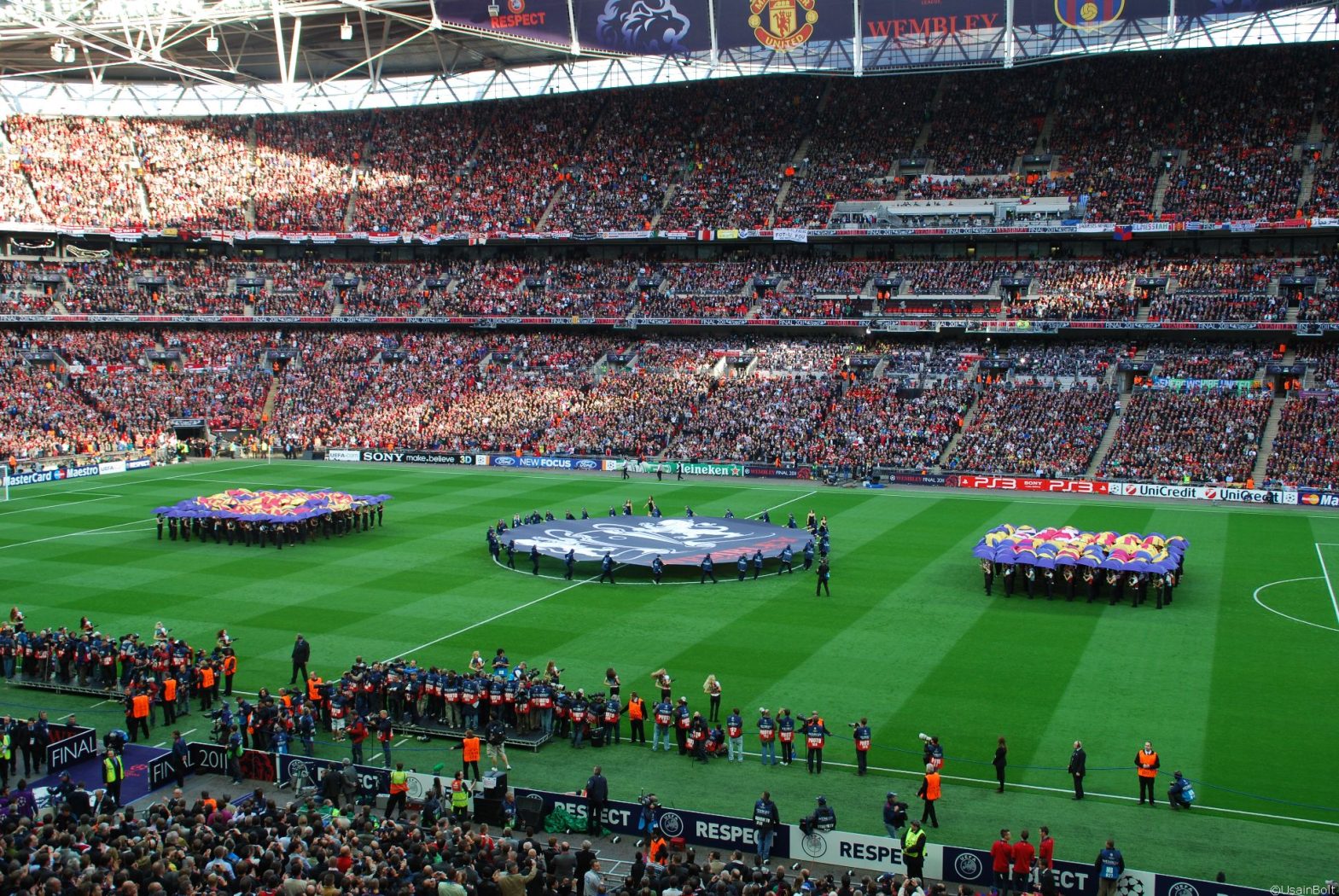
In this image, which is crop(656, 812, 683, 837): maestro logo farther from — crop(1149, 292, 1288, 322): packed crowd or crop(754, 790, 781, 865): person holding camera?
crop(1149, 292, 1288, 322): packed crowd

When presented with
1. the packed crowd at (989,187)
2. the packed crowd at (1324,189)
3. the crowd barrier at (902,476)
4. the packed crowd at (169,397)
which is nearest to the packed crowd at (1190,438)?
the crowd barrier at (902,476)

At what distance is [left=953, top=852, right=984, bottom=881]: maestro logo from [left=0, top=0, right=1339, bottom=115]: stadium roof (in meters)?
53.7

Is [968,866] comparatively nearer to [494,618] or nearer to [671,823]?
[671,823]

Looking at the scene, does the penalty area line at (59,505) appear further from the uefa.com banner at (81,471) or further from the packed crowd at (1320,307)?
the packed crowd at (1320,307)

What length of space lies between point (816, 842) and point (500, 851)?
5403 mm

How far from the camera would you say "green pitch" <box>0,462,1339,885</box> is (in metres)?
20.8

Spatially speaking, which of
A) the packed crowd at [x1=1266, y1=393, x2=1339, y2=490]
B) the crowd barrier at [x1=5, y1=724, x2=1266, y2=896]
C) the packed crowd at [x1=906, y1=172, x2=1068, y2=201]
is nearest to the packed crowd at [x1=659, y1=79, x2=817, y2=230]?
the packed crowd at [x1=906, y1=172, x2=1068, y2=201]

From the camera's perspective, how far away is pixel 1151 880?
15.8m

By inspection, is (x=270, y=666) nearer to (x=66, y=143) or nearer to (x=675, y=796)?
(x=675, y=796)

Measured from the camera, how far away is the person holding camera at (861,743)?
21.7 meters

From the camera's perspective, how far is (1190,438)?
55062 mm

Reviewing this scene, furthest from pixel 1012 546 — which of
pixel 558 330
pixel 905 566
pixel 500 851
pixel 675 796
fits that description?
pixel 558 330

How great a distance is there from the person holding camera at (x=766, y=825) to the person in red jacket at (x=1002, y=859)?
328 centimetres

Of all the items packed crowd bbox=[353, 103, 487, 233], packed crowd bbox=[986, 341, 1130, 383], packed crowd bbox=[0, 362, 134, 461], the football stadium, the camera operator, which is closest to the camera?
the camera operator
